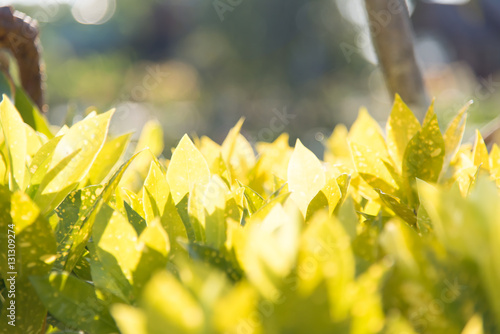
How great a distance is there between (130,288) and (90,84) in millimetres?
7181

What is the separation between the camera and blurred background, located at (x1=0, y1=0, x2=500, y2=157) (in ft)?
20.4

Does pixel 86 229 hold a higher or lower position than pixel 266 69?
higher

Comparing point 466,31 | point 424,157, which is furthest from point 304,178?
point 466,31

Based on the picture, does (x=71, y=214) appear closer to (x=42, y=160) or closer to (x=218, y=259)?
(x=42, y=160)

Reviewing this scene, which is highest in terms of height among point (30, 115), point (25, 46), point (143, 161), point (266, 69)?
point (25, 46)

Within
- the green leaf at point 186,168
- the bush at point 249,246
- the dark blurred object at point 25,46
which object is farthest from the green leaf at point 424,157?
the dark blurred object at point 25,46

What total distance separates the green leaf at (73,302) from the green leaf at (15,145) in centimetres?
12

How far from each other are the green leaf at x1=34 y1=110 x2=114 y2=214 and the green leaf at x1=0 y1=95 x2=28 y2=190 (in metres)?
0.03

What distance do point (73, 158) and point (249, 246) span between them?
0.79 feet

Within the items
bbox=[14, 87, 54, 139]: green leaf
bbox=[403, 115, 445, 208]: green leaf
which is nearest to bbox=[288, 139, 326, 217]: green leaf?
bbox=[403, 115, 445, 208]: green leaf

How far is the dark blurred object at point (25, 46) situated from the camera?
806 millimetres

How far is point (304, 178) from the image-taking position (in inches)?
19.8

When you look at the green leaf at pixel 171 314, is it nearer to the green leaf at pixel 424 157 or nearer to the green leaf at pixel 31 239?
the green leaf at pixel 31 239

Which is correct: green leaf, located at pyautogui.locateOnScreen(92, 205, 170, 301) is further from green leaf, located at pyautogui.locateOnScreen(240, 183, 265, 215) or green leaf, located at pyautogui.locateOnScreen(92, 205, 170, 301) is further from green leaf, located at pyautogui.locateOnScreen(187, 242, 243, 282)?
green leaf, located at pyautogui.locateOnScreen(240, 183, 265, 215)
